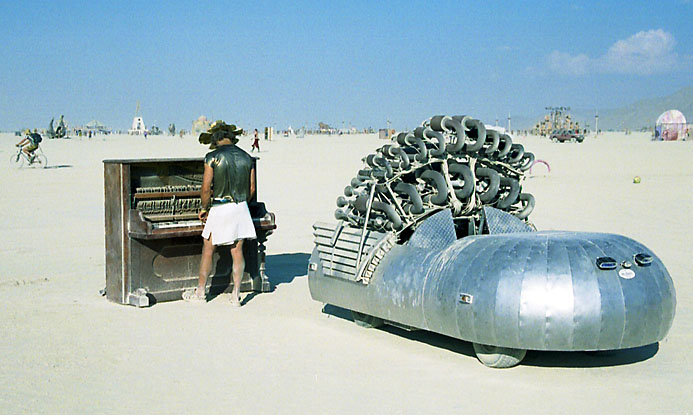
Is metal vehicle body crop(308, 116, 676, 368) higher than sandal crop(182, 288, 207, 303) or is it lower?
higher

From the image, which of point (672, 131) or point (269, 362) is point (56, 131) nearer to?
point (672, 131)

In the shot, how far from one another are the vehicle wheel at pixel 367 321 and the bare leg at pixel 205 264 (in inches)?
72.3

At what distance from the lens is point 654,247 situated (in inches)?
531

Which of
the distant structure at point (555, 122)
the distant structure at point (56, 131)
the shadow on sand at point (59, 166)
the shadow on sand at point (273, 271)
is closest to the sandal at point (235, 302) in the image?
the shadow on sand at point (273, 271)

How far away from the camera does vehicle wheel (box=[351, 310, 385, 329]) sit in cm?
840

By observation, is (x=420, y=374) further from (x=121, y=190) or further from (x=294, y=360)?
(x=121, y=190)

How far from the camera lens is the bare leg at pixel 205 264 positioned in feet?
30.6

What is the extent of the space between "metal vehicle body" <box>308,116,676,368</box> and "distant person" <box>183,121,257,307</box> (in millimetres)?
1062

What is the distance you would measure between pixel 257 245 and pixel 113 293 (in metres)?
1.77

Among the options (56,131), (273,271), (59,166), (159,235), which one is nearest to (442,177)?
(159,235)

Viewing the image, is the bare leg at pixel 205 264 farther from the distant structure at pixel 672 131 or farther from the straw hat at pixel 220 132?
the distant structure at pixel 672 131

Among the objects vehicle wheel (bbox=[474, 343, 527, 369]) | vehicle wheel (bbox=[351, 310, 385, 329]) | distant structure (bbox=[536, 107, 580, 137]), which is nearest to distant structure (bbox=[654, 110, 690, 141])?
distant structure (bbox=[536, 107, 580, 137])

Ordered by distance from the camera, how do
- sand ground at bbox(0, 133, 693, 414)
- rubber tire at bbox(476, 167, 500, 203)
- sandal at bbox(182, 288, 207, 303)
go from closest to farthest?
sand ground at bbox(0, 133, 693, 414)
rubber tire at bbox(476, 167, 500, 203)
sandal at bbox(182, 288, 207, 303)

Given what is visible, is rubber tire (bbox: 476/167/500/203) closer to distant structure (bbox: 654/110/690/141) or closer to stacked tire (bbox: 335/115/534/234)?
stacked tire (bbox: 335/115/534/234)
